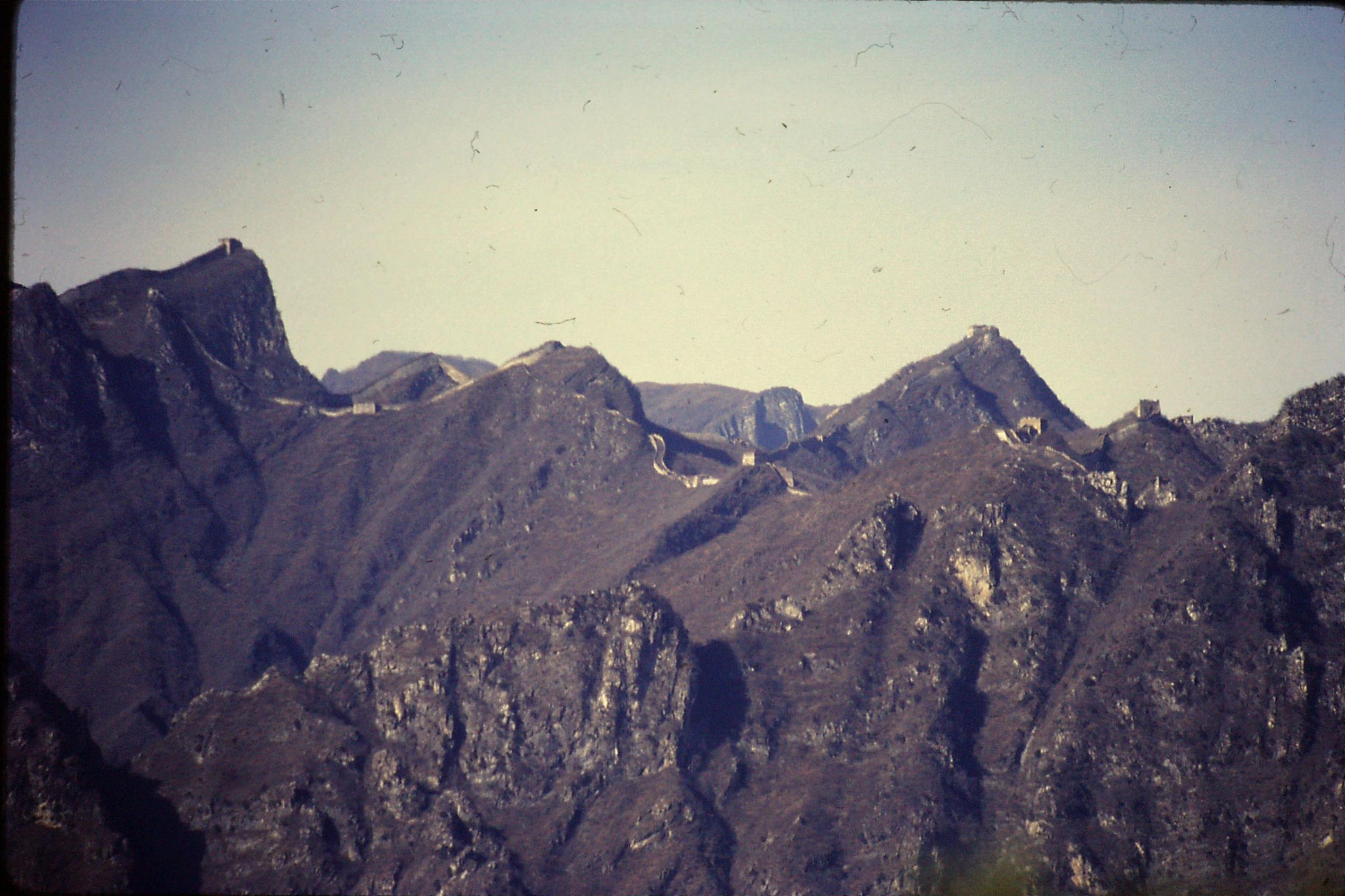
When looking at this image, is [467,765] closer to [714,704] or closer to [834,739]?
[714,704]

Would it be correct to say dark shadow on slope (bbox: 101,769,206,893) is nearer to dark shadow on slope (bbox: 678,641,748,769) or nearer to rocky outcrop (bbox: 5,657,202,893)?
rocky outcrop (bbox: 5,657,202,893)

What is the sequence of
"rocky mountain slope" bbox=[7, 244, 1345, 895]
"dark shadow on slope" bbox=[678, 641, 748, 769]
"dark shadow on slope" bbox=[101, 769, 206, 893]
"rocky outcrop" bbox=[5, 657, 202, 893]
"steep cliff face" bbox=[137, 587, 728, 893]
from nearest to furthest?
"rocky outcrop" bbox=[5, 657, 202, 893], "dark shadow on slope" bbox=[101, 769, 206, 893], "rocky mountain slope" bbox=[7, 244, 1345, 895], "steep cliff face" bbox=[137, 587, 728, 893], "dark shadow on slope" bbox=[678, 641, 748, 769]

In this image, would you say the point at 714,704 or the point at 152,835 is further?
the point at 714,704

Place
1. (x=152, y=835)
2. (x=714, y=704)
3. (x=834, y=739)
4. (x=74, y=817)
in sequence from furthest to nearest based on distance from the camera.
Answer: (x=714, y=704) → (x=834, y=739) → (x=152, y=835) → (x=74, y=817)

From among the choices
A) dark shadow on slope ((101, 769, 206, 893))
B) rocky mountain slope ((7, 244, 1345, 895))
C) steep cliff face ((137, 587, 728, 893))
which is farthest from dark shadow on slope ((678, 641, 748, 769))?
dark shadow on slope ((101, 769, 206, 893))

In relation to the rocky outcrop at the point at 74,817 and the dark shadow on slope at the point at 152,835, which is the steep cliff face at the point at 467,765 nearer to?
the dark shadow on slope at the point at 152,835

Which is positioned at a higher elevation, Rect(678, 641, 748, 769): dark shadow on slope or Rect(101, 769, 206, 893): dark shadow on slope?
Rect(678, 641, 748, 769): dark shadow on slope

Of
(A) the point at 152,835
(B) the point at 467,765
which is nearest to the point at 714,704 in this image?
(B) the point at 467,765

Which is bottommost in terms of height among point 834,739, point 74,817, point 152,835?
point 152,835

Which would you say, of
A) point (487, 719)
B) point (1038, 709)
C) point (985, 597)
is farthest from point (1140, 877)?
point (487, 719)

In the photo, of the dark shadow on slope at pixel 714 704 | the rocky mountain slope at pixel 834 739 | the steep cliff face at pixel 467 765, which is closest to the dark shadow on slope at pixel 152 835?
the rocky mountain slope at pixel 834 739

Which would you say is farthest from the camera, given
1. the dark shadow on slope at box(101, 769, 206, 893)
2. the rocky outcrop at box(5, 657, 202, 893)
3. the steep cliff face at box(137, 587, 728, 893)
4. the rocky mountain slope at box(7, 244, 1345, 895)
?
the steep cliff face at box(137, 587, 728, 893)
